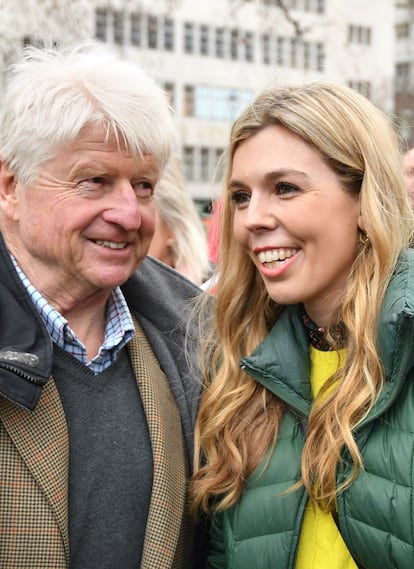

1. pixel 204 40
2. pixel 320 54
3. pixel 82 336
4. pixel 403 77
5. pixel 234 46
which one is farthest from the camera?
pixel 403 77

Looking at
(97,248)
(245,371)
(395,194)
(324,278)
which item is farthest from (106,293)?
(395,194)

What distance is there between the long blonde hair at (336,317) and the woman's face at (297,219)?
4 cm

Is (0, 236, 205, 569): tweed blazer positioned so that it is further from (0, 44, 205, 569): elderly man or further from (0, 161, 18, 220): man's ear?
(0, 161, 18, 220): man's ear

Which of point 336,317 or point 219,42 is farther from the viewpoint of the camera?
point 219,42

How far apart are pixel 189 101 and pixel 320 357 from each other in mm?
40700

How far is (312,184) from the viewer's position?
266 cm

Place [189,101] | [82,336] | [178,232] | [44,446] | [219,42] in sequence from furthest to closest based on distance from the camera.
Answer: [219,42] → [189,101] → [178,232] → [82,336] → [44,446]

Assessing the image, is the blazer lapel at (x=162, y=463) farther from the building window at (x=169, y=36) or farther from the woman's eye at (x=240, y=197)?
the building window at (x=169, y=36)

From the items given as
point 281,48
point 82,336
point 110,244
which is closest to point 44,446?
point 82,336

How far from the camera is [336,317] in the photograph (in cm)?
277

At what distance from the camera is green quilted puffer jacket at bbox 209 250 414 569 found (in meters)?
2.41

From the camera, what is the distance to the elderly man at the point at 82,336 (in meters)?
2.58

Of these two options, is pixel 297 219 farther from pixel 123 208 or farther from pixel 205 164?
pixel 205 164

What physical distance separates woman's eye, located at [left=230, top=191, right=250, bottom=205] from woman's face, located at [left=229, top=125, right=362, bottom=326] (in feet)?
0.24
